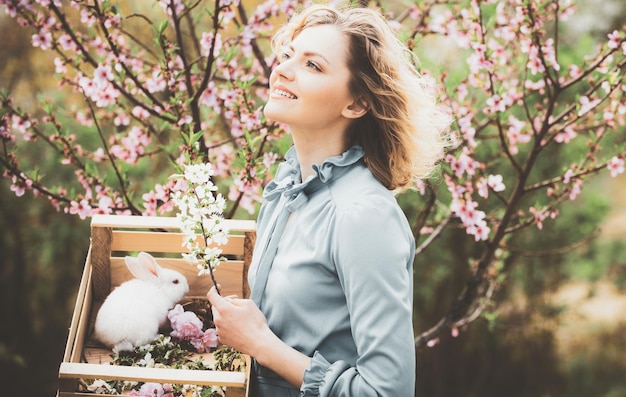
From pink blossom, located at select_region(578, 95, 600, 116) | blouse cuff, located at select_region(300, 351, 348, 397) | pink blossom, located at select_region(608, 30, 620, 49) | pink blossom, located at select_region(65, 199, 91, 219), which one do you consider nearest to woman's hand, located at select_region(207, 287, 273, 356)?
blouse cuff, located at select_region(300, 351, 348, 397)

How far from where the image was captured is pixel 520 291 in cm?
427

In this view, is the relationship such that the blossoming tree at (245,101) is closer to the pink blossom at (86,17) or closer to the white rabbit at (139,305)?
the pink blossom at (86,17)

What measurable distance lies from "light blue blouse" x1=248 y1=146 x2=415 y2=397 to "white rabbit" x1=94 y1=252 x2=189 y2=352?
0.74ft

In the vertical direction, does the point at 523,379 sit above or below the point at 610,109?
below

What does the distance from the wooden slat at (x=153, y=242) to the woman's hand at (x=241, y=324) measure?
276mm

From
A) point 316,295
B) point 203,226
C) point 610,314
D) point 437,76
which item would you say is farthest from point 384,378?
point 610,314

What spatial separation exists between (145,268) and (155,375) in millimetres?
460

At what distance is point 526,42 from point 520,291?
7.13 feet

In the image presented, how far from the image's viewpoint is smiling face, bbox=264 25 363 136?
4.79ft

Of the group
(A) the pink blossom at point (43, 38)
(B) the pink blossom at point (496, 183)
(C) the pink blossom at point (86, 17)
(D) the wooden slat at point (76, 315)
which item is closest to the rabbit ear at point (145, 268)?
(D) the wooden slat at point (76, 315)

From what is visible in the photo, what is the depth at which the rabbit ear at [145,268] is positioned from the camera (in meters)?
1.66

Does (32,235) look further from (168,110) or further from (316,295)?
(316,295)

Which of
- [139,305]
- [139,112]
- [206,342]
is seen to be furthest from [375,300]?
[139,112]

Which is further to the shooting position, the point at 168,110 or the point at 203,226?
the point at 168,110
